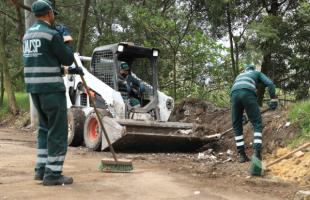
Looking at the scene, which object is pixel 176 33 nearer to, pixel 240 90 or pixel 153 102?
pixel 153 102

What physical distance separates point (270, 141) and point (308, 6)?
12.4 ft

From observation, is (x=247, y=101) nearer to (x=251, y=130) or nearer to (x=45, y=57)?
(x=251, y=130)

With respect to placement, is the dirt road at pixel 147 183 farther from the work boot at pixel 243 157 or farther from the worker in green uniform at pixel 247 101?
the worker in green uniform at pixel 247 101

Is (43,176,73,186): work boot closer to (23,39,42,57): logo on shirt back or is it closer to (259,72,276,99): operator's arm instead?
(23,39,42,57): logo on shirt back

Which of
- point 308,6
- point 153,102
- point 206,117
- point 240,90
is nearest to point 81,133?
point 153,102

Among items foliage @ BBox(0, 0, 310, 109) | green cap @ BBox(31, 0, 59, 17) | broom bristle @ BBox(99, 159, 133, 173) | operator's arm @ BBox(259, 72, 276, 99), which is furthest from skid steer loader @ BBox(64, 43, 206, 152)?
green cap @ BBox(31, 0, 59, 17)

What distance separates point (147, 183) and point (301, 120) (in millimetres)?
4145

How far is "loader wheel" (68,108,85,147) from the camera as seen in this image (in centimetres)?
1304

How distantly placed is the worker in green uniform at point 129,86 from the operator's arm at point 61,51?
5.83 meters

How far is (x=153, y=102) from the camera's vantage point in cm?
1320

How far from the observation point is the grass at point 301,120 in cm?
988

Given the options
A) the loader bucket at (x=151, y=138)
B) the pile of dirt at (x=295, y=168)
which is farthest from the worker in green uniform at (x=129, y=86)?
the pile of dirt at (x=295, y=168)

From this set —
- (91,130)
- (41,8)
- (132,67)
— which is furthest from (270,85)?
(132,67)

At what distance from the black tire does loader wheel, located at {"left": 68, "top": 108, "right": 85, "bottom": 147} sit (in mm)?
443
